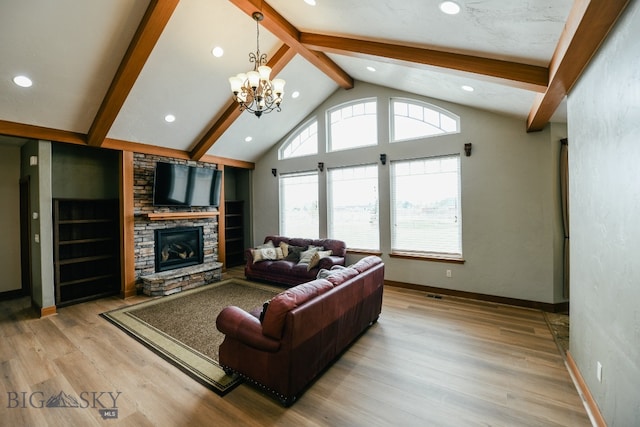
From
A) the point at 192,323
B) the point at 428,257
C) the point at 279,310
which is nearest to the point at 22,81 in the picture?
the point at 192,323

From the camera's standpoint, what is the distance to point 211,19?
11.3 feet

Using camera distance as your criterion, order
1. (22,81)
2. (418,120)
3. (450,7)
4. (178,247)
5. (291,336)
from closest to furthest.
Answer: (291,336), (450,7), (22,81), (418,120), (178,247)

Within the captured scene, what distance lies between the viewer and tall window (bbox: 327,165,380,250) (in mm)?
5504

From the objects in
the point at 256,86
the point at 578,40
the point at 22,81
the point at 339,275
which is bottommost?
the point at 339,275

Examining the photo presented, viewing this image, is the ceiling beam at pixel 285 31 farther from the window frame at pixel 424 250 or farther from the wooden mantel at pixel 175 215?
the wooden mantel at pixel 175 215

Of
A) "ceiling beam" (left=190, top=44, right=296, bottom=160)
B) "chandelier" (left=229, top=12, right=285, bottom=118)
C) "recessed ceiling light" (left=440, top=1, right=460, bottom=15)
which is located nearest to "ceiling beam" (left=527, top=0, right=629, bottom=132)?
"recessed ceiling light" (left=440, top=1, right=460, bottom=15)

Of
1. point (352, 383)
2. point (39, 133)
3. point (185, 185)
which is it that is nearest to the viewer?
point (352, 383)

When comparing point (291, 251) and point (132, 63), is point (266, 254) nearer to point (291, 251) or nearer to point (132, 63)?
point (291, 251)

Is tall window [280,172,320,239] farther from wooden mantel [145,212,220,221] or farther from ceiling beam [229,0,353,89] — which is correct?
ceiling beam [229,0,353,89]

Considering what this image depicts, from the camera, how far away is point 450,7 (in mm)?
2203

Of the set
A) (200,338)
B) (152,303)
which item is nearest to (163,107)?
(152,303)

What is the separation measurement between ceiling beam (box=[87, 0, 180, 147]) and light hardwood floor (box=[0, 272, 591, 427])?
9.33ft

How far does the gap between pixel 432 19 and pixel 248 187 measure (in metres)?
5.86

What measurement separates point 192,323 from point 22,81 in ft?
11.7
